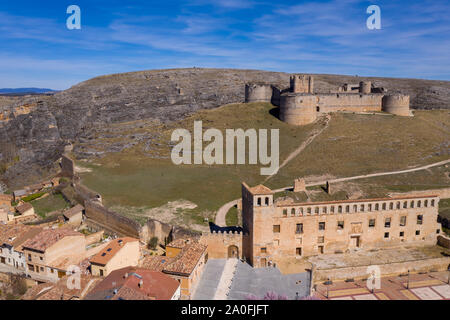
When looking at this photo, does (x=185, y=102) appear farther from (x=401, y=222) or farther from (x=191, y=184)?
(x=401, y=222)

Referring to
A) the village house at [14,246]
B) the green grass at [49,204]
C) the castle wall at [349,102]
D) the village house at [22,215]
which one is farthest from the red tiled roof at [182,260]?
the castle wall at [349,102]

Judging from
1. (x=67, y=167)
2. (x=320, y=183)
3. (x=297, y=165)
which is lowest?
(x=320, y=183)

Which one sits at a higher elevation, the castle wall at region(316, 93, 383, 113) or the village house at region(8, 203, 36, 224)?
the castle wall at region(316, 93, 383, 113)

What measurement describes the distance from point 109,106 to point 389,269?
7691 centimetres

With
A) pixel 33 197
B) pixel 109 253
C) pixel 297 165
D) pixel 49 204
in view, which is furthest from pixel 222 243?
pixel 33 197

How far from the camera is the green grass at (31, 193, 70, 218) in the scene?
52.5m

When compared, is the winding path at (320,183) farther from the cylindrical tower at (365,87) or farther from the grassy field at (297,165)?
the cylindrical tower at (365,87)

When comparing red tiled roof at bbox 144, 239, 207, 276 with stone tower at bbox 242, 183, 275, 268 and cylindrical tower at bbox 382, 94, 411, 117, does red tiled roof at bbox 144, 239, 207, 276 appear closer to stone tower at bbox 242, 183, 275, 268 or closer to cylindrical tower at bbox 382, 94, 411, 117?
stone tower at bbox 242, 183, 275, 268

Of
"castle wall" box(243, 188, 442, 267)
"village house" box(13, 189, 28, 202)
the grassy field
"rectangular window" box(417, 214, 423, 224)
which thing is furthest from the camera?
"village house" box(13, 189, 28, 202)

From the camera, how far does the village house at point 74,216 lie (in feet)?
152

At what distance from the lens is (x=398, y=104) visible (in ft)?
213

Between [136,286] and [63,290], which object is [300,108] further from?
[63,290]

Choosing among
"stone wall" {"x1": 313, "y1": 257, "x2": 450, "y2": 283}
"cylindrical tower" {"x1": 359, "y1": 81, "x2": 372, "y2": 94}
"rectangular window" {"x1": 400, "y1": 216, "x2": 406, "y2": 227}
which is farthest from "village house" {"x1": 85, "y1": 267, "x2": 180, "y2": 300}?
"cylindrical tower" {"x1": 359, "y1": 81, "x2": 372, "y2": 94}

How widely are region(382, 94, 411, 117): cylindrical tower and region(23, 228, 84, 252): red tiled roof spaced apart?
5899 cm
